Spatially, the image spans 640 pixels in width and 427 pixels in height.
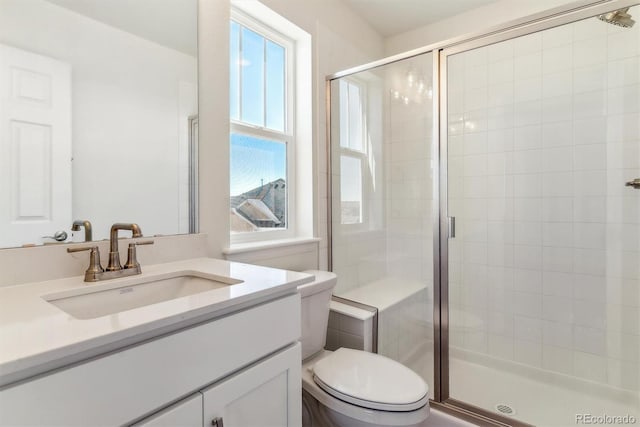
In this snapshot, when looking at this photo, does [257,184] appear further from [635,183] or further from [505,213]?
[635,183]

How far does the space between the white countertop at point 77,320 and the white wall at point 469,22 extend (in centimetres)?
208

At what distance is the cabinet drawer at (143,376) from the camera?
19.7 inches

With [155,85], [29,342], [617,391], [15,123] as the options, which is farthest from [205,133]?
[617,391]

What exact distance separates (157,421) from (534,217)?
2.06 metres

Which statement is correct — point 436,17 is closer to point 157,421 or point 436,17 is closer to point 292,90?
point 292,90

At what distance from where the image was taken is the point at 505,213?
→ 202 centimetres

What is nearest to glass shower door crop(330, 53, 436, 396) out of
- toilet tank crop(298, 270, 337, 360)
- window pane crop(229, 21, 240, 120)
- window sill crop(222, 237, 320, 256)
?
window sill crop(222, 237, 320, 256)

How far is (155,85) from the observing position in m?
1.24

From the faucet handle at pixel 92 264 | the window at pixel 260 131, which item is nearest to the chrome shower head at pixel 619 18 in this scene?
the window at pixel 260 131

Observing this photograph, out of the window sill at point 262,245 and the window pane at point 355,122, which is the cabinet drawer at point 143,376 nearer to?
the window sill at point 262,245

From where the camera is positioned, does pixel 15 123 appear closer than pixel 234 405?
No

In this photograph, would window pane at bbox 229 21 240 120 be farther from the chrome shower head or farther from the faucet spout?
the chrome shower head

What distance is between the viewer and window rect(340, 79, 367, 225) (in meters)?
2.14

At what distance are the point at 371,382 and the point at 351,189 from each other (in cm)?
122
